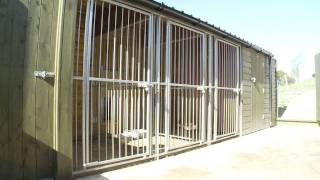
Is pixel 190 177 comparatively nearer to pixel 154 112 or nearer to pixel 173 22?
pixel 154 112

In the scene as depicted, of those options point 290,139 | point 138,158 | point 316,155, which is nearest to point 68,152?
point 138,158

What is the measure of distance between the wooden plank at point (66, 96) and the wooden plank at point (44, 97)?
138mm

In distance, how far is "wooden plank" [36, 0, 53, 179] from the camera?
3.38m

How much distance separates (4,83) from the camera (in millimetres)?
3123

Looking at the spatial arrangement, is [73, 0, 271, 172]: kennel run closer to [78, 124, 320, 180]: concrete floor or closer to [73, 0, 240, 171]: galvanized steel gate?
[73, 0, 240, 171]: galvanized steel gate

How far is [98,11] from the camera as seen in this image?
6562 mm

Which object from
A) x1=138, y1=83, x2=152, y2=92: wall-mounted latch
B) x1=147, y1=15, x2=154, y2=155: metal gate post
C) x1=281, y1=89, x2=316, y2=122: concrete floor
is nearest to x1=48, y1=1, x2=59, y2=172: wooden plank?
x1=138, y1=83, x2=152, y2=92: wall-mounted latch

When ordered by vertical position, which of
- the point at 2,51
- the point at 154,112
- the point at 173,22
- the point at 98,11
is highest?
the point at 98,11

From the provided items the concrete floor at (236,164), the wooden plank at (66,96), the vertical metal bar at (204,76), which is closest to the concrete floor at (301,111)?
the concrete floor at (236,164)

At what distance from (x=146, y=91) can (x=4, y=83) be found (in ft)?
7.93

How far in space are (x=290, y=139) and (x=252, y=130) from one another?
4.37 ft

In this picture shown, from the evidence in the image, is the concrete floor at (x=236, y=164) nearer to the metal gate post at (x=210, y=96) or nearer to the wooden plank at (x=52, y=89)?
the metal gate post at (x=210, y=96)

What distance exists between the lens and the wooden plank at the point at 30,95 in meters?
3.28

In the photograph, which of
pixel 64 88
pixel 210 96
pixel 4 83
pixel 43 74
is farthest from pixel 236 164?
pixel 4 83
